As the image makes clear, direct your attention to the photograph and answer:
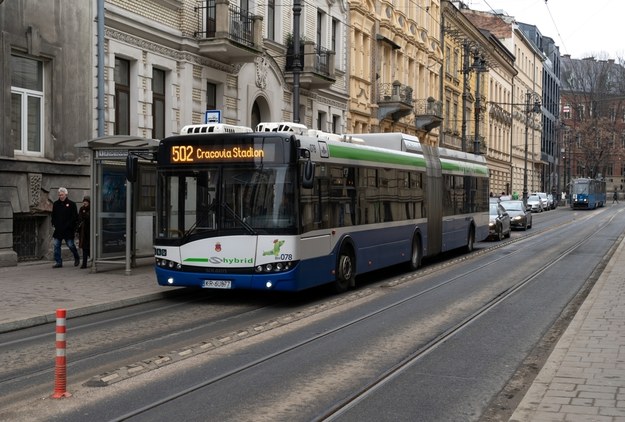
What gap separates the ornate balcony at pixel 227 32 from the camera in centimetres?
2445

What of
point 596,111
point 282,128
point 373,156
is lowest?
point 373,156

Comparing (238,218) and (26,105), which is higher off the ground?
(26,105)

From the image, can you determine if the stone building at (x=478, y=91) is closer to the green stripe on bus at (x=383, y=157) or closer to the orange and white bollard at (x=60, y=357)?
the green stripe on bus at (x=383, y=157)

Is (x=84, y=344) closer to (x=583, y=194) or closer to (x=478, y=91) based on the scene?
(x=478, y=91)

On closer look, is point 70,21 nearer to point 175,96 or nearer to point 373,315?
point 175,96

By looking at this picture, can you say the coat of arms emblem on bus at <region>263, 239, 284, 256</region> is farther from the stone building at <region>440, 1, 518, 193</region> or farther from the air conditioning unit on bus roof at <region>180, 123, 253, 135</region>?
the stone building at <region>440, 1, 518, 193</region>

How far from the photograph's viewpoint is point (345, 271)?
48.6 ft

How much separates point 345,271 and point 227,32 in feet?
39.5

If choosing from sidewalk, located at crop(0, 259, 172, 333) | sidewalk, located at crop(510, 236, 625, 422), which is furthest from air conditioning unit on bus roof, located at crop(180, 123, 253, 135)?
sidewalk, located at crop(510, 236, 625, 422)

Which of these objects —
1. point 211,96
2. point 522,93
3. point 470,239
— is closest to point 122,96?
point 211,96

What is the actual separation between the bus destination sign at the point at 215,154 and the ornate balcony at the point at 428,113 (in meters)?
34.9

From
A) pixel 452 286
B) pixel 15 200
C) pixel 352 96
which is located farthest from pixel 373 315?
pixel 352 96

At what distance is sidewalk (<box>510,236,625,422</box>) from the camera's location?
6.21 meters

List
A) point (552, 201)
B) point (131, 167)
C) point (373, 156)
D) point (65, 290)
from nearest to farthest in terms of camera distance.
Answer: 1. point (65, 290)
2. point (131, 167)
3. point (373, 156)
4. point (552, 201)
